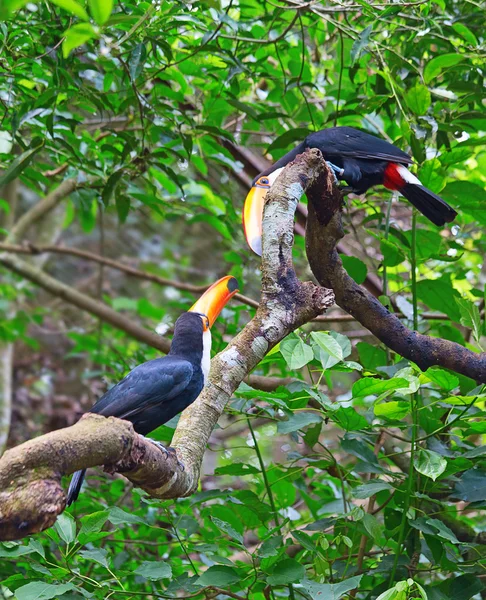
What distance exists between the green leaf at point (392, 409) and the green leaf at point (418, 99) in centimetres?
106

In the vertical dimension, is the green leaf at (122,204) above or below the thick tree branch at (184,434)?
above

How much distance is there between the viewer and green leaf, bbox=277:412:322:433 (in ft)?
6.78

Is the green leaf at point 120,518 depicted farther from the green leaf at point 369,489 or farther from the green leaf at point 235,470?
the green leaf at point 369,489

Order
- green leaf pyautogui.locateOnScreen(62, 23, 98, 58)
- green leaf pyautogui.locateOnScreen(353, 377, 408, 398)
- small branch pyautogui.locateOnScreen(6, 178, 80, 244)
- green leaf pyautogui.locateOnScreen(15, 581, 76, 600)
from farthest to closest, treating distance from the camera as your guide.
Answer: small branch pyautogui.locateOnScreen(6, 178, 80, 244), green leaf pyautogui.locateOnScreen(353, 377, 408, 398), green leaf pyautogui.locateOnScreen(15, 581, 76, 600), green leaf pyautogui.locateOnScreen(62, 23, 98, 58)

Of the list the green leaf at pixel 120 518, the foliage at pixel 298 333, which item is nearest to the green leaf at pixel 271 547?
the foliage at pixel 298 333

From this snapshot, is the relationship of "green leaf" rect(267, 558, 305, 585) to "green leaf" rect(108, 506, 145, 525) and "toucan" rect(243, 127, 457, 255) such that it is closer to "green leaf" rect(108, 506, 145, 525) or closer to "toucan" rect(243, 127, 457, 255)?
"green leaf" rect(108, 506, 145, 525)

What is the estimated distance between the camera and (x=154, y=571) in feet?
6.32

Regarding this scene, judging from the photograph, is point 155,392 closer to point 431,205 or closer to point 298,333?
point 298,333

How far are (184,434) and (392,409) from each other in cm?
58

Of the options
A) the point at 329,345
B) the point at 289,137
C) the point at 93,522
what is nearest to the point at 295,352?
the point at 329,345

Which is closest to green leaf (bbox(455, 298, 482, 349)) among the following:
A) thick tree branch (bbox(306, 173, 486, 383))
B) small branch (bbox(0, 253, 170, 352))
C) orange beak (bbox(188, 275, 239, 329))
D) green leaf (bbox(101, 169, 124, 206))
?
thick tree branch (bbox(306, 173, 486, 383))

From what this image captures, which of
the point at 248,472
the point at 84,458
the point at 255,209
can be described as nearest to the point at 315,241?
the point at 255,209

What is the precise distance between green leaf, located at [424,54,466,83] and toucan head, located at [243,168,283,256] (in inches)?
24.5

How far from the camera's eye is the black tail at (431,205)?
106 inches
